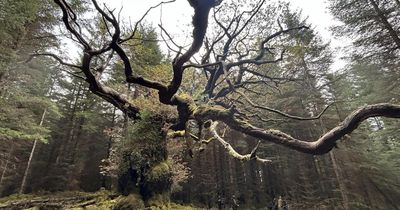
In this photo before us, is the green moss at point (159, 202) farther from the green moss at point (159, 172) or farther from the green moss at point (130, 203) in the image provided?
the green moss at point (159, 172)

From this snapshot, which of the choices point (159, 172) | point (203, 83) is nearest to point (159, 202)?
point (159, 172)

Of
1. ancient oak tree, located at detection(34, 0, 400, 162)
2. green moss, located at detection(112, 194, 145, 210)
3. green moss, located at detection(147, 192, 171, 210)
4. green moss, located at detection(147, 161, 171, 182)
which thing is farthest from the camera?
green moss, located at detection(147, 161, 171, 182)

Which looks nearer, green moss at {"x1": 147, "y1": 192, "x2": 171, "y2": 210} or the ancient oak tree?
the ancient oak tree

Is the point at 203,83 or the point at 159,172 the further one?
the point at 203,83

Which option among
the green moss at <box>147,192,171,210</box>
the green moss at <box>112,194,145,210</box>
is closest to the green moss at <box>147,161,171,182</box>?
the green moss at <box>147,192,171,210</box>

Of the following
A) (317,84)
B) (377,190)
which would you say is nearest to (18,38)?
(317,84)

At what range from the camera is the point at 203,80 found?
469 inches

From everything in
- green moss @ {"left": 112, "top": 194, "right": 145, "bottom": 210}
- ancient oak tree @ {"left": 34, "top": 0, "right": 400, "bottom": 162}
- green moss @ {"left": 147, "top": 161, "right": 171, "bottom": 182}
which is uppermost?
ancient oak tree @ {"left": 34, "top": 0, "right": 400, "bottom": 162}

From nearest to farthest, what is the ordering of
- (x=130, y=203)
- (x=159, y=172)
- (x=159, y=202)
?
(x=130, y=203)
(x=159, y=202)
(x=159, y=172)

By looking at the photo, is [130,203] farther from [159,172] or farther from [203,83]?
[203,83]

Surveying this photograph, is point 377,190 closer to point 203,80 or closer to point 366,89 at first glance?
point 366,89

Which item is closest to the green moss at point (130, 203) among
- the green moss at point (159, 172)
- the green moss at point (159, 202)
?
the green moss at point (159, 202)

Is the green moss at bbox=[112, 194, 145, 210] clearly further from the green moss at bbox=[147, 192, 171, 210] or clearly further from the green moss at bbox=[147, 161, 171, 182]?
the green moss at bbox=[147, 161, 171, 182]

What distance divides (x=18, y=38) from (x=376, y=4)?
16727 mm
